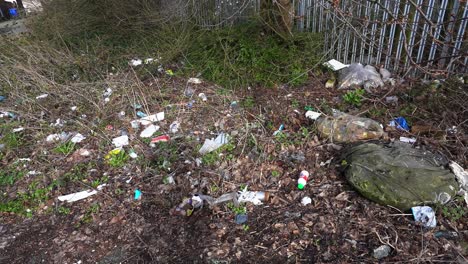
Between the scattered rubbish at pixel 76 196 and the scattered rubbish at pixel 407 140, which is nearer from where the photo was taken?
the scattered rubbish at pixel 76 196

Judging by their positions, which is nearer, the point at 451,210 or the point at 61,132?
the point at 451,210

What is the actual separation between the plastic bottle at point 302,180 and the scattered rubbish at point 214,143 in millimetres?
794

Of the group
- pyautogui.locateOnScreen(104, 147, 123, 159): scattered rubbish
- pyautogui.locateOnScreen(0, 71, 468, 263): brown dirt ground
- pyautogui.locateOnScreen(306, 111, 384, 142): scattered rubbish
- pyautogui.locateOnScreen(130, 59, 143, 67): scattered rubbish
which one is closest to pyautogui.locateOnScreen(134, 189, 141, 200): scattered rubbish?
pyautogui.locateOnScreen(0, 71, 468, 263): brown dirt ground

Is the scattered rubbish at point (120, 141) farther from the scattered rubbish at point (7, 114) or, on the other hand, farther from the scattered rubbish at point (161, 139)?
the scattered rubbish at point (7, 114)

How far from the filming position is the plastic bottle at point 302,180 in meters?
2.45

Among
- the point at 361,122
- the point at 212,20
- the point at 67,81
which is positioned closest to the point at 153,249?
the point at 361,122

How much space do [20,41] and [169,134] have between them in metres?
4.21

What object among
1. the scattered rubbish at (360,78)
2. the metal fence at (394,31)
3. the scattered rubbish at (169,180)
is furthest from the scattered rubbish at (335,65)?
the scattered rubbish at (169,180)

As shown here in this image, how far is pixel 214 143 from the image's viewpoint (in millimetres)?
3012

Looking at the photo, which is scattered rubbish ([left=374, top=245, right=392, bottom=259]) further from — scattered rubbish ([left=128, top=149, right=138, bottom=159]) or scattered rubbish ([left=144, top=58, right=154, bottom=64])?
scattered rubbish ([left=144, top=58, right=154, bottom=64])

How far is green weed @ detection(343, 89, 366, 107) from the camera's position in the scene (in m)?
3.36

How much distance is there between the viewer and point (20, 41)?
18.7 ft

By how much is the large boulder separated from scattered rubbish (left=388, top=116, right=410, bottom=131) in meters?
0.45

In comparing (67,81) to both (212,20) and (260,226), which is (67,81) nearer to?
(212,20)
